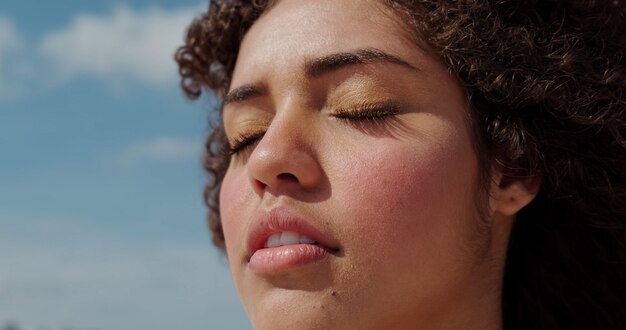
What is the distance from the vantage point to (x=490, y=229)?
→ 10.00 ft

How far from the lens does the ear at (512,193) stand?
9.88 feet

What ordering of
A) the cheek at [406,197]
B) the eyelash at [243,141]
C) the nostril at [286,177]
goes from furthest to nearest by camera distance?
the eyelash at [243,141] < the nostril at [286,177] < the cheek at [406,197]

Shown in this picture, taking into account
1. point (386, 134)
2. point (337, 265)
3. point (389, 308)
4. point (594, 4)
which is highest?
point (594, 4)

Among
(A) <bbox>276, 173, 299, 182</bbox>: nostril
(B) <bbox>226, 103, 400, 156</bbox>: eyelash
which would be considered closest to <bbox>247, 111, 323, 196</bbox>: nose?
(A) <bbox>276, 173, 299, 182</bbox>: nostril

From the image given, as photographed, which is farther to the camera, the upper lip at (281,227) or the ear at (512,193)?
the ear at (512,193)

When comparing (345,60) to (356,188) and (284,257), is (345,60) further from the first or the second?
(284,257)

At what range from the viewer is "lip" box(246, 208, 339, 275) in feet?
8.96

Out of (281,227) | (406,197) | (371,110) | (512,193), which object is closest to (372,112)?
(371,110)

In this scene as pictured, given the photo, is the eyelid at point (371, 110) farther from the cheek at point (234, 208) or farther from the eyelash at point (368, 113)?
the cheek at point (234, 208)

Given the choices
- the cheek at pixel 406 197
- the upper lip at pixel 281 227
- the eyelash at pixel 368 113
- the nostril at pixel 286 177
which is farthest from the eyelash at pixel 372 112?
the upper lip at pixel 281 227

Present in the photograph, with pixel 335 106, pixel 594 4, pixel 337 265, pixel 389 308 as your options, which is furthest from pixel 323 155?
pixel 594 4

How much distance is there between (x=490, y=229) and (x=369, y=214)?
0.58 meters

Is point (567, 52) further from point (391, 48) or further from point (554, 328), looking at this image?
point (554, 328)

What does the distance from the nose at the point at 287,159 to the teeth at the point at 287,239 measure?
0.14 metres
